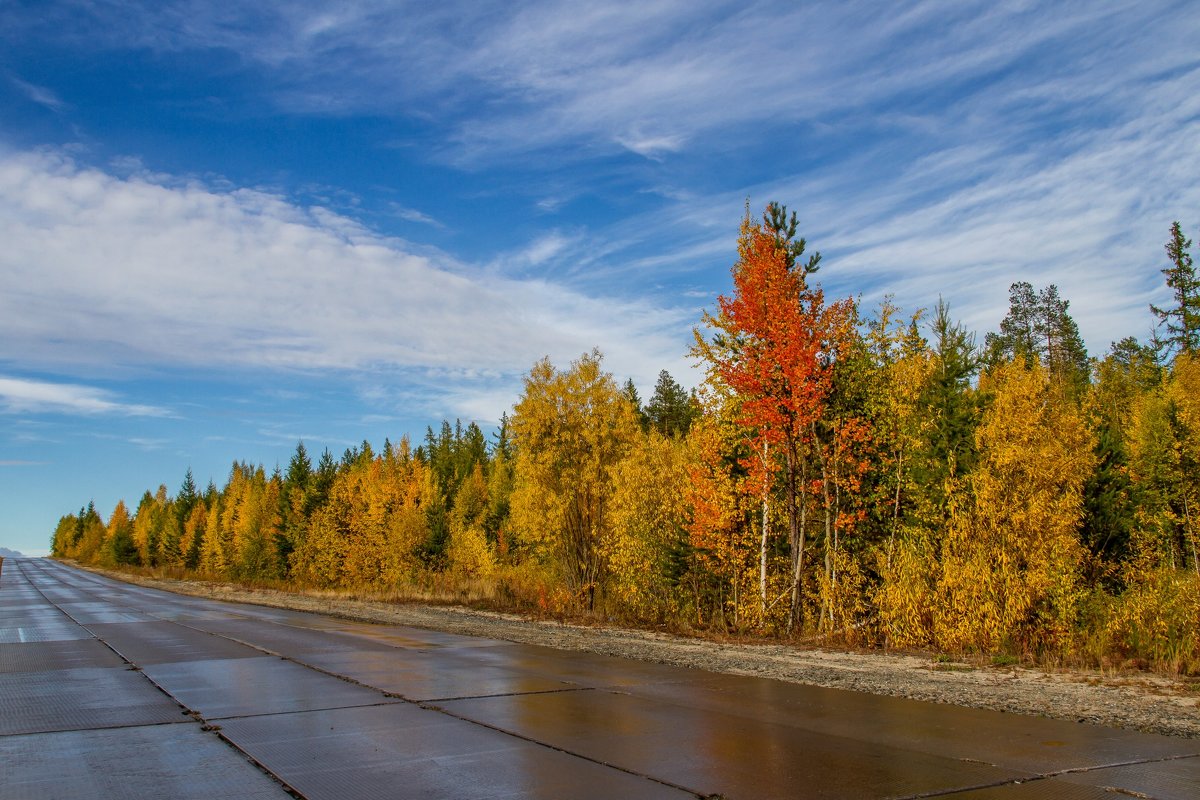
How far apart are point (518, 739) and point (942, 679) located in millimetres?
7492

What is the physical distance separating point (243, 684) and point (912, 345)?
1780cm

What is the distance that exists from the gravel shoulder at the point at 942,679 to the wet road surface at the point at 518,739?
70cm

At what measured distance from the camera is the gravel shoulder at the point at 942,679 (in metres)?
8.88

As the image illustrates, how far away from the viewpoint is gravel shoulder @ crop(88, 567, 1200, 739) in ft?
29.1

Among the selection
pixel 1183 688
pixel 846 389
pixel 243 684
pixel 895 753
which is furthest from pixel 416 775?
pixel 846 389

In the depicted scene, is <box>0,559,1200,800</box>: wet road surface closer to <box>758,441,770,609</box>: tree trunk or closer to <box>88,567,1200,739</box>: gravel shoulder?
<box>88,567,1200,739</box>: gravel shoulder

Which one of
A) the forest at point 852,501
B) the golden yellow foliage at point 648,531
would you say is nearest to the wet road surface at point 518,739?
the forest at point 852,501

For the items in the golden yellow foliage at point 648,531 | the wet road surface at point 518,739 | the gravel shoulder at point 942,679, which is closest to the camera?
the wet road surface at point 518,739

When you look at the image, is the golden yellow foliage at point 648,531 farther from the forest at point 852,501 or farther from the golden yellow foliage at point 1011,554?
the golden yellow foliage at point 1011,554

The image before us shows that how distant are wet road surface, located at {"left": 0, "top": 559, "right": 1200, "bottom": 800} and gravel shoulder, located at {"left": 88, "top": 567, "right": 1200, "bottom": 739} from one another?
2.29 feet

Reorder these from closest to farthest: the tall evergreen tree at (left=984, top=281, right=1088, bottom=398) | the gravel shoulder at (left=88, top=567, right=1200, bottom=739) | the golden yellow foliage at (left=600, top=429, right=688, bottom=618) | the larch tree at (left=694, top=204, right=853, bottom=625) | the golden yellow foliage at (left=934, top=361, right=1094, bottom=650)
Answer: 1. the gravel shoulder at (left=88, top=567, right=1200, bottom=739)
2. the golden yellow foliage at (left=934, top=361, right=1094, bottom=650)
3. the larch tree at (left=694, top=204, right=853, bottom=625)
4. the golden yellow foliage at (left=600, top=429, right=688, bottom=618)
5. the tall evergreen tree at (left=984, top=281, right=1088, bottom=398)

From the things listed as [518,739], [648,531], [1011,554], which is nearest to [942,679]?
[1011,554]

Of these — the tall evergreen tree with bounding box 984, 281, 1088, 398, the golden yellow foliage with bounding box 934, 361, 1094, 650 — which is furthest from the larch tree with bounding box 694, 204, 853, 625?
the tall evergreen tree with bounding box 984, 281, 1088, 398

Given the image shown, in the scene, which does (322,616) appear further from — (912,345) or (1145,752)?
(1145,752)
